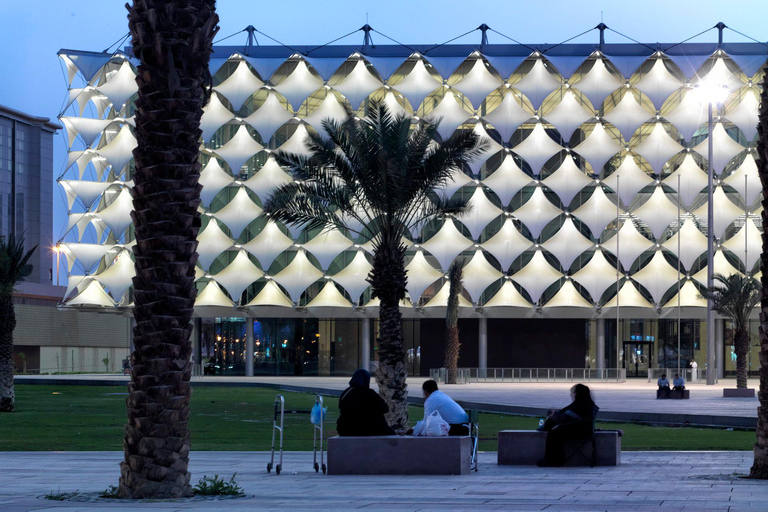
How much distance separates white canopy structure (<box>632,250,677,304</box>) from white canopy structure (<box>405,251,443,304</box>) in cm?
1278

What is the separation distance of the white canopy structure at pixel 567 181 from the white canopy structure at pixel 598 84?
4.03 meters

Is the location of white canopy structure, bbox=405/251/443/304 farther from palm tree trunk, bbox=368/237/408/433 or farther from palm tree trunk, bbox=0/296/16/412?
palm tree trunk, bbox=368/237/408/433

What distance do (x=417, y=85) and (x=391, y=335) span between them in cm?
4425

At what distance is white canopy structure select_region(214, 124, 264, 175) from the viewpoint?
68000 mm

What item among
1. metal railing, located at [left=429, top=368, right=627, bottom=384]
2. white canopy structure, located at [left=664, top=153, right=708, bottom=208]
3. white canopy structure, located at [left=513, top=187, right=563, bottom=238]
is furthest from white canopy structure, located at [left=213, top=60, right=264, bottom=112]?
white canopy structure, located at [left=664, top=153, right=708, bottom=208]

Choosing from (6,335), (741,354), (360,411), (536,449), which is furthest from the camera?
(741,354)

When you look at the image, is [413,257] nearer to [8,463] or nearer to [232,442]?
[232,442]

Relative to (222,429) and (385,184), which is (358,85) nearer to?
(385,184)

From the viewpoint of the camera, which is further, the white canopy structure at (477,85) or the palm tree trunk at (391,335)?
the white canopy structure at (477,85)

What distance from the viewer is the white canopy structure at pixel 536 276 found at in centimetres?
6650

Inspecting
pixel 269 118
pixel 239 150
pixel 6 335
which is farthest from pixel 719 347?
pixel 6 335

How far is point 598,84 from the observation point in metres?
66.2

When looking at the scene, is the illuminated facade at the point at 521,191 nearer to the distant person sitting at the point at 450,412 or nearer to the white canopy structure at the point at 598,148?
the white canopy structure at the point at 598,148

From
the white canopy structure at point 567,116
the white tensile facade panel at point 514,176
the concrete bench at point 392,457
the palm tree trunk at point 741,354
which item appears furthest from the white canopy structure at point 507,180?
the concrete bench at point 392,457
